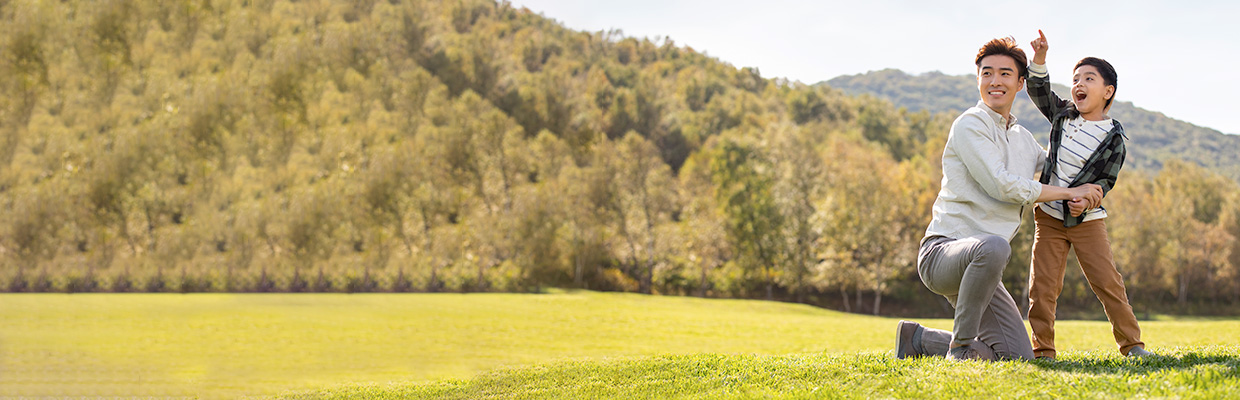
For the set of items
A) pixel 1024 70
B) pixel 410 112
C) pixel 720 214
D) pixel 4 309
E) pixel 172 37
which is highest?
pixel 172 37

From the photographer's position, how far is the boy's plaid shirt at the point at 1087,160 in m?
5.56

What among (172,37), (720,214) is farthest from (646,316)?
(172,37)

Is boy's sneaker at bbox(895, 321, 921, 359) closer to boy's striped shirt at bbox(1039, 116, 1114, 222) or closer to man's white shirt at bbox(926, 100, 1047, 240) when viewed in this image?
man's white shirt at bbox(926, 100, 1047, 240)

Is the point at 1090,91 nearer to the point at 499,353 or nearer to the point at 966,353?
the point at 966,353

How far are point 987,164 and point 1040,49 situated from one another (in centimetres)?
133

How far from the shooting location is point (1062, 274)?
5.90m

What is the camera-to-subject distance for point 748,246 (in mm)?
48781

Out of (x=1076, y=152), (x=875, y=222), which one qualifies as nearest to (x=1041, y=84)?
(x=1076, y=152)

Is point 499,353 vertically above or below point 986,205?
below

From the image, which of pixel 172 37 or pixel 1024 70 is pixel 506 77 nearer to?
pixel 172 37

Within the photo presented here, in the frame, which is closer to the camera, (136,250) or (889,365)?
(889,365)

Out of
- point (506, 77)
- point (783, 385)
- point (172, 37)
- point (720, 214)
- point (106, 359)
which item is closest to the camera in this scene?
point (783, 385)

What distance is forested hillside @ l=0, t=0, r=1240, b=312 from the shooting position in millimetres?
33188

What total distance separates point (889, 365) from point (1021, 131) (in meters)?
2.29
